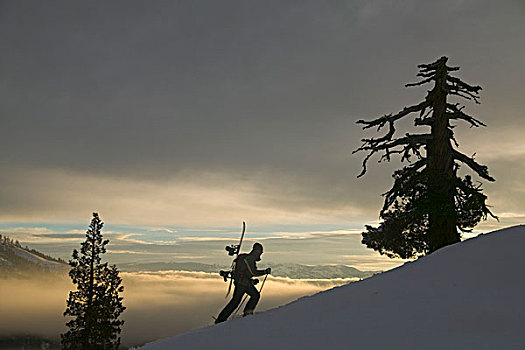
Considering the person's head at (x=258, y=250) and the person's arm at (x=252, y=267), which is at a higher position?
the person's head at (x=258, y=250)

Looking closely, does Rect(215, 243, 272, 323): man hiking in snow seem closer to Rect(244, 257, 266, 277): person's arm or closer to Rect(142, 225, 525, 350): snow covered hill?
Rect(244, 257, 266, 277): person's arm

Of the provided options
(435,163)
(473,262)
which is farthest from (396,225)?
(473,262)

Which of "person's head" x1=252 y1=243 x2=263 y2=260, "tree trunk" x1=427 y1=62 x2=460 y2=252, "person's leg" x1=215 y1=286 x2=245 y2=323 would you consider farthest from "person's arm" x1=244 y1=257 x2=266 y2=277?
"tree trunk" x1=427 y1=62 x2=460 y2=252

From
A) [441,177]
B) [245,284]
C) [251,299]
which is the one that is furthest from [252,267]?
[441,177]

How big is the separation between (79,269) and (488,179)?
25.9m

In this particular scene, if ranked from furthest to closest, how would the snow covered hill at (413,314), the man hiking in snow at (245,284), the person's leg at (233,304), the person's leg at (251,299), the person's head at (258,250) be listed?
the person's head at (258,250) → the person's leg at (251,299) → the man hiking in snow at (245,284) → the person's leg at (233,304) → the snow covered hill at (413,314)

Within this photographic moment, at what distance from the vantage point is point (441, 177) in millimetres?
19859

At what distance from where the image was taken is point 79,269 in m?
31.4

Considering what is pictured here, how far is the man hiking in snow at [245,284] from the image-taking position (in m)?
14.2

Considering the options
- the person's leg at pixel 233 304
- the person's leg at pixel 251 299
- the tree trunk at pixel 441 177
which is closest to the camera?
the person's leg at pixel 233 304

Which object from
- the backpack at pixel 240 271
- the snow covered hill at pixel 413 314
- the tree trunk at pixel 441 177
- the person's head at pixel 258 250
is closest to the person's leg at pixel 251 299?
the backpack at pixel 240 271

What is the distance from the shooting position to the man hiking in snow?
1418cm

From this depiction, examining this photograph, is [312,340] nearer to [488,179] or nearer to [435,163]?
[435,163]

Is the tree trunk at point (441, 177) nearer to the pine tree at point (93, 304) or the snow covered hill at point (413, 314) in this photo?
the snow covered hill at point (413, 314)
